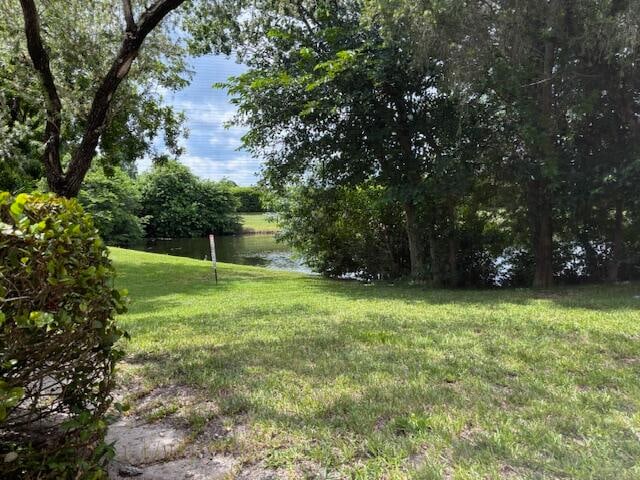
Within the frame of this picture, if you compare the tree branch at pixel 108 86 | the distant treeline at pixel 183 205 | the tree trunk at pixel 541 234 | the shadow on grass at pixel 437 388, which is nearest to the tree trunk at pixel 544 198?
the tree trunk at pixel 541 234

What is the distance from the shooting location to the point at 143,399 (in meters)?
A: 3.16

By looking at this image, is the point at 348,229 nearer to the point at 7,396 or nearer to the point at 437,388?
the point at 437,388

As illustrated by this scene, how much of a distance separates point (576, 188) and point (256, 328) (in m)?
6.42

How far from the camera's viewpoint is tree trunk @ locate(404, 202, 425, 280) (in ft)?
38.4

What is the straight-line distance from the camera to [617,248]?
9445 mm

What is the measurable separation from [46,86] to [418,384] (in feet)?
14.2

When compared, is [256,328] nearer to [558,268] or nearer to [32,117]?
[558,268]

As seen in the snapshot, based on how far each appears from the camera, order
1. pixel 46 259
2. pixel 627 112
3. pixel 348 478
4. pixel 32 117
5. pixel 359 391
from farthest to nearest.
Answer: pixel 32 117
pixel 627 112
pixel 359 391
pixel 348 478
pixel 46 259

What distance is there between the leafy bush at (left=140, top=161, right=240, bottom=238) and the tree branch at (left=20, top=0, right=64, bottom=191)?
1481 inches

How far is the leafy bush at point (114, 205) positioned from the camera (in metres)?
27.6

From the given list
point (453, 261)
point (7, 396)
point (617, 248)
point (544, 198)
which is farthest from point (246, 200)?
point (7, 396)

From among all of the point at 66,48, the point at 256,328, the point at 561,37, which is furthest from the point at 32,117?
the point at 561,37

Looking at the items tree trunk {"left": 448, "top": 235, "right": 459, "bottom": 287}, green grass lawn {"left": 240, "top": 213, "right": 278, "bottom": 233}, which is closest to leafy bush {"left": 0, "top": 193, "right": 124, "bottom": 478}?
tree trunk {"left": 448, "top": 235, "right": 459, "bottom": 287}

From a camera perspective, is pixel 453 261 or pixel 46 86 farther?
pixel 453 261
